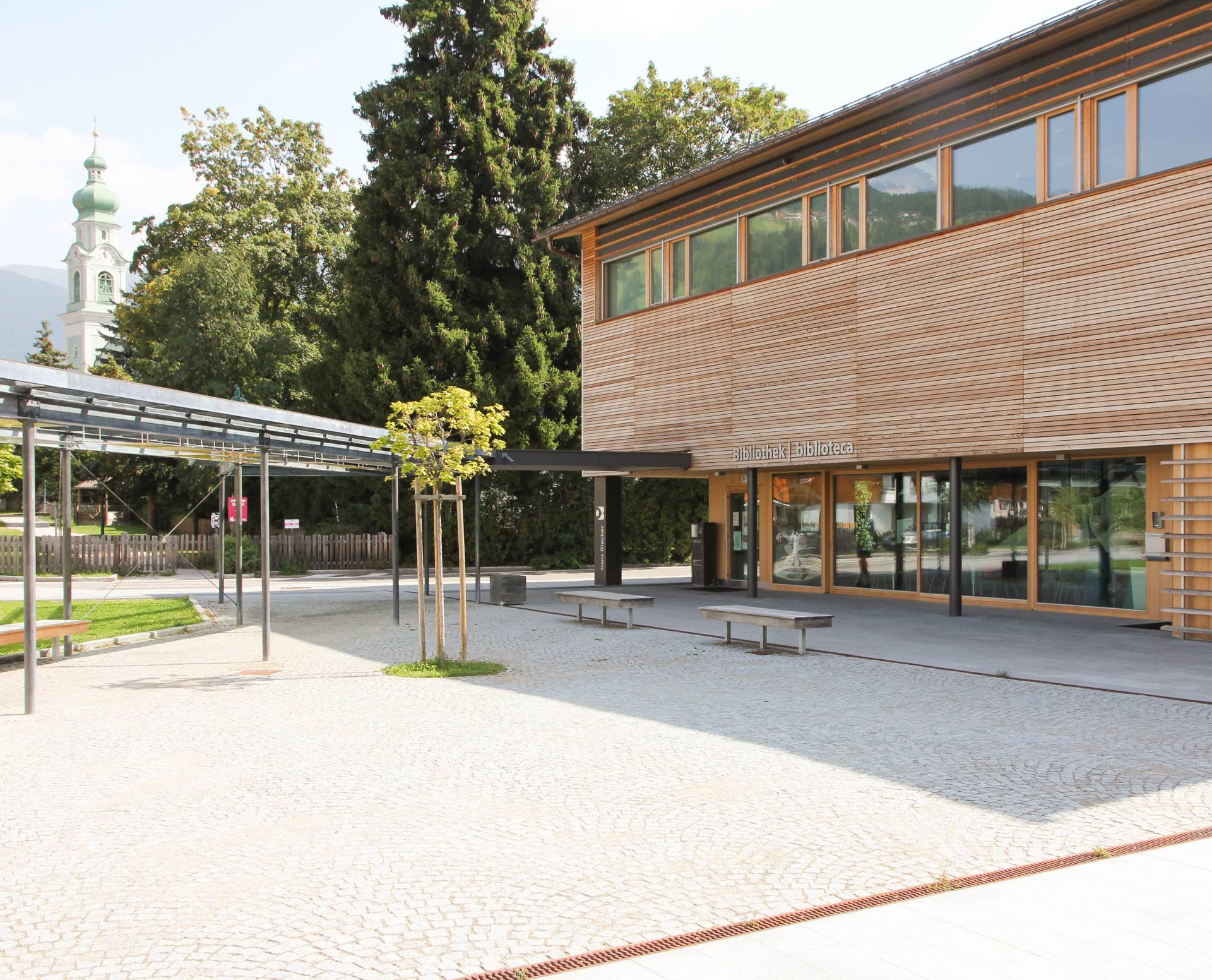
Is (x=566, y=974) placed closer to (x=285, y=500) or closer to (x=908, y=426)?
(x=908, y=426)

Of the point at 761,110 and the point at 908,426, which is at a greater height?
the point at 761,110

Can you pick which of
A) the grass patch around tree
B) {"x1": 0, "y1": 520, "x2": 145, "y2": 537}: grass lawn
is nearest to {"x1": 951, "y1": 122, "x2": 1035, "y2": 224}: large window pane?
the grass patch around tree

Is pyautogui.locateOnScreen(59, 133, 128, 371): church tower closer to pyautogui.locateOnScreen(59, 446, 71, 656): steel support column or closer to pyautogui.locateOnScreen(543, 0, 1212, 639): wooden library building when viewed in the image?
pyautogui.locateOnScreen(543, 0, 1212, 639): wooden library building

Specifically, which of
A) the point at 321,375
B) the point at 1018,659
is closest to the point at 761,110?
the point at 321,375

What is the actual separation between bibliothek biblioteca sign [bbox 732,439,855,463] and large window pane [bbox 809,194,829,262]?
3289 millimetres

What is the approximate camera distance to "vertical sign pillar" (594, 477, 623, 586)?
23.9 meters

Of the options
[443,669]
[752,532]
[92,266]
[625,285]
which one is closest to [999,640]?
[752,532]

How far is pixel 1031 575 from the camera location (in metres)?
17.9

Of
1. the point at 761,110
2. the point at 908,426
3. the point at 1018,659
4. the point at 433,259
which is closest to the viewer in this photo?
the point at 1018,659

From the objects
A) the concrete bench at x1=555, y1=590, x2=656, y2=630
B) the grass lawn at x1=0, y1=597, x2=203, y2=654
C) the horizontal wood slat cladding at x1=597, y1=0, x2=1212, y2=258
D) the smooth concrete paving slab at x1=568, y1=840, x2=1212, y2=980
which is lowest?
the grass lawn at x1=0, y1=597, x2=203, y2=654

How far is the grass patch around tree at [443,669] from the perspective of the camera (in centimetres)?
1137

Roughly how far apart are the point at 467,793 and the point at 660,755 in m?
1.57

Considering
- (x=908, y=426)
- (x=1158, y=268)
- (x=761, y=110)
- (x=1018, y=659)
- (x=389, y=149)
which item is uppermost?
(x=761, y=110)

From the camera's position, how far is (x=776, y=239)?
65.2ft
